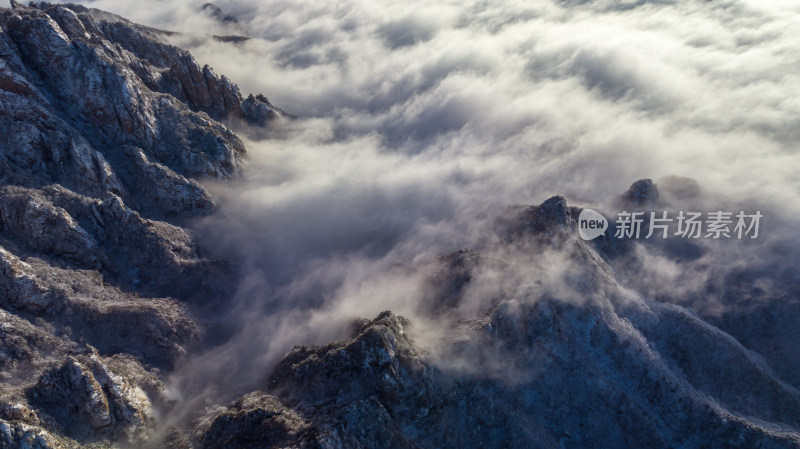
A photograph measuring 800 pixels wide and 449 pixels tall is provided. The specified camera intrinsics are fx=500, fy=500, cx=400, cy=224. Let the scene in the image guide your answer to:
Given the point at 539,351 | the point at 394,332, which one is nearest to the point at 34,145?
the point at 394,332

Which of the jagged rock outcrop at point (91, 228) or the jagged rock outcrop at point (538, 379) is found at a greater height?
the jagged rock outcrop at point (91, 228)

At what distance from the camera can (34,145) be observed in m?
72.5

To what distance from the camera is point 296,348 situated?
5881cm

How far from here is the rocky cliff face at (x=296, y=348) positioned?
48438 mm

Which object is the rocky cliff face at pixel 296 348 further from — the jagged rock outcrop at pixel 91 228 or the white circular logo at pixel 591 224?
the white circular logo at pixel 591 224

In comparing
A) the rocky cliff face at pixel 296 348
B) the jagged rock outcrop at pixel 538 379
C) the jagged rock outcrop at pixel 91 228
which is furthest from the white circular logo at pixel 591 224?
the jagged rock outcrop at pixel 91 228

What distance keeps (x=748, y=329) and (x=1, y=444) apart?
8509cm

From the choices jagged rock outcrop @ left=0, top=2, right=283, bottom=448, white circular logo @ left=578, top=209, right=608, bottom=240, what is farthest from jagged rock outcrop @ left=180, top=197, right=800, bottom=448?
jagged rock outcrop @ left=0, top=2, right=283, bottom=448

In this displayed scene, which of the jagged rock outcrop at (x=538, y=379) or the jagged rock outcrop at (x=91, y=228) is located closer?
the jagged rock outcrop at (x=91, y=228)

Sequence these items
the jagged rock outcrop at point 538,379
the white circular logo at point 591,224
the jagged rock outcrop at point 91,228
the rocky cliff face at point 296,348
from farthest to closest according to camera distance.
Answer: the white circular logo at point 591,224, the jagged rock outcrop at point 538,379, the rocky cliff face at point 296,348, the jagged rock outcrop at point 91,228

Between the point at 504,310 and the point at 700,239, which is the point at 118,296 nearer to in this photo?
the point at 504,310

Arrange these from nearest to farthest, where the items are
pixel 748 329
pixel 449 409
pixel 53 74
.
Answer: pixel 449 409
pixel 748 329
pixel 53 74

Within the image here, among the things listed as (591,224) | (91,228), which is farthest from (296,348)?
(591,224)

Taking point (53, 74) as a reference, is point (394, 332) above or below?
below
